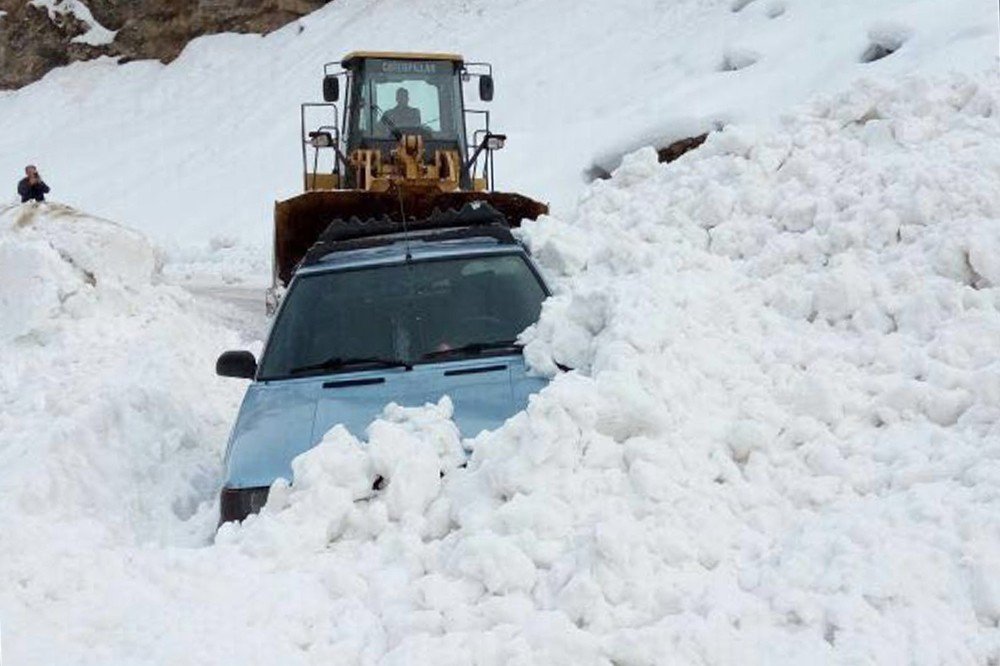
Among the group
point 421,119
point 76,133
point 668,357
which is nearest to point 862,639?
point 668,357

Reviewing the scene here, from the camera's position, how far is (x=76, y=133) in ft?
100

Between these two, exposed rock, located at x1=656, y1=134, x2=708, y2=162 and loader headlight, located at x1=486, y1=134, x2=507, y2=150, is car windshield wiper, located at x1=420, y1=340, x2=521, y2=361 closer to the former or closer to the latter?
loader headlight, located at x1=486, y1=134, x2=507, y2=150

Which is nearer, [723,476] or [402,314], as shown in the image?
[723,476]

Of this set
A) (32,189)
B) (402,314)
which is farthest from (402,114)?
(402,314)

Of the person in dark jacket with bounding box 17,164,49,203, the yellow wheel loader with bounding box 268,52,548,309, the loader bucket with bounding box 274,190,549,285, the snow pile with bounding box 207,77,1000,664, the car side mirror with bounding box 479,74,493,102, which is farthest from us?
the person in dark jacket with bounding box 17,164,49,203

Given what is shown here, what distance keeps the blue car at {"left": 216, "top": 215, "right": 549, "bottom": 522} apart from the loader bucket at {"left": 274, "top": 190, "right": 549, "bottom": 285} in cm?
374

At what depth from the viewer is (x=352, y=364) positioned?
569 cm

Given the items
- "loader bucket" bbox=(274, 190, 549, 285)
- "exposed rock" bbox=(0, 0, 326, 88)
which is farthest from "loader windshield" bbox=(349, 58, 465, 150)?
"exposed rock" bbox=(0, 0, 326, 88)

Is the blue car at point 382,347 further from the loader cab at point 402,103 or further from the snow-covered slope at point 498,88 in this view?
the snow-covered slope at point 498,88

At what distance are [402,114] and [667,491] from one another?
9.93 metres

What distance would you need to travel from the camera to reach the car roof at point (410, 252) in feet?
20.6

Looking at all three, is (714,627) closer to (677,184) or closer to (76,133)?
(677,184)

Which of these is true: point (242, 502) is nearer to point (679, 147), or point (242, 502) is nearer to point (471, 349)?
point (471, 349)

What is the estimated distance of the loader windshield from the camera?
43.8ft
